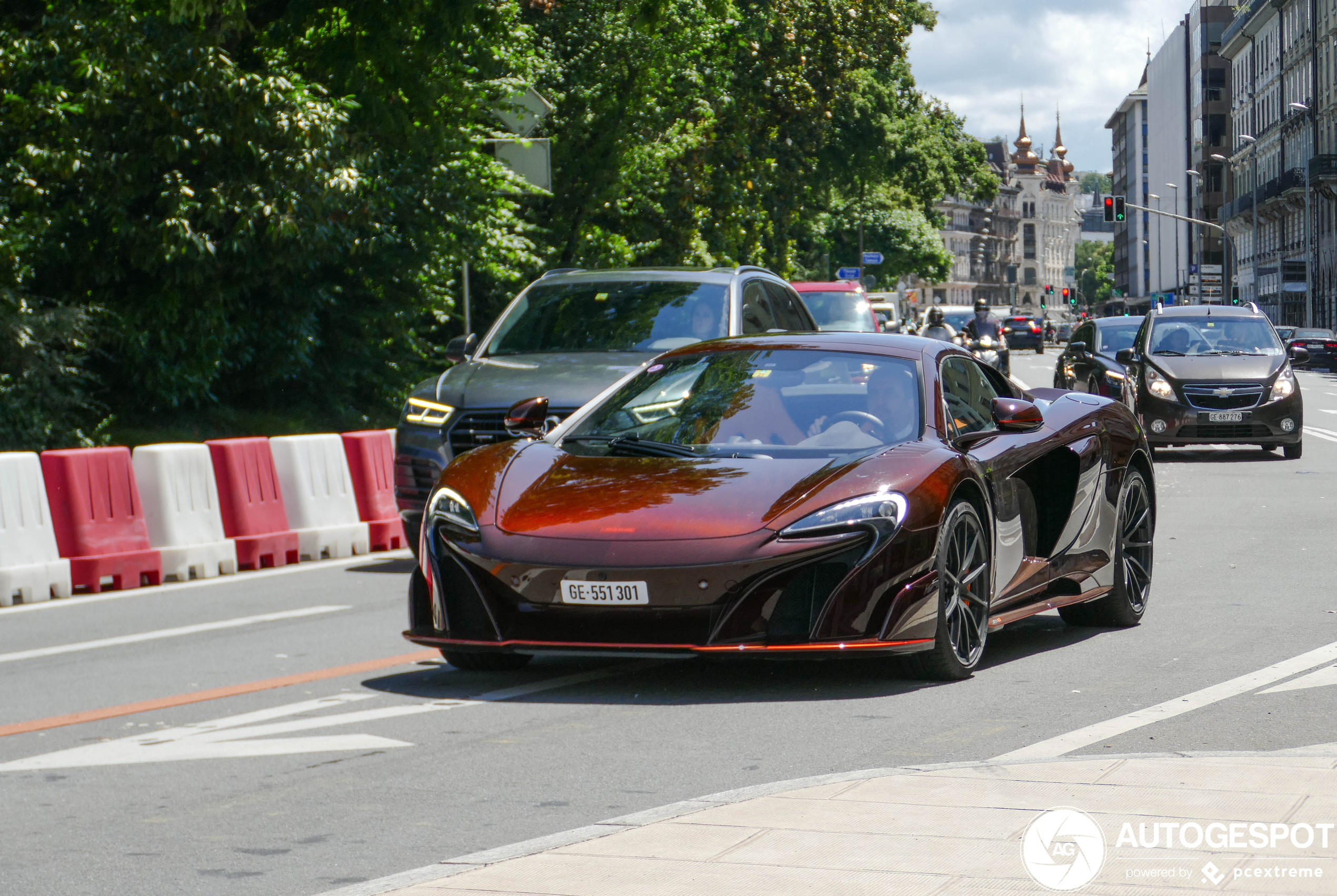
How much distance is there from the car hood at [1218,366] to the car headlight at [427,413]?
1182cm

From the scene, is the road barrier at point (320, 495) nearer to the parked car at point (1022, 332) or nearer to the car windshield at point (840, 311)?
the car windshield at point (840, 311)

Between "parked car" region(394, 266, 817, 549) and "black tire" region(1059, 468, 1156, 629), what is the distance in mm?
3074

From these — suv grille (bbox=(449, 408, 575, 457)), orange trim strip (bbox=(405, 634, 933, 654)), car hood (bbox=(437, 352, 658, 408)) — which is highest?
car hood (bbox=(437, 352, 658, 408))

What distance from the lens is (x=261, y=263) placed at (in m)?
19.2

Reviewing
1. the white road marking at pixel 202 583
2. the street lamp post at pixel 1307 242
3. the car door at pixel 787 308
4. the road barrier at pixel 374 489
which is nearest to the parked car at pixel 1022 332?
the street lamp post at pixel 1307 242

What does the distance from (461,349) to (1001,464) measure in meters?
6.03

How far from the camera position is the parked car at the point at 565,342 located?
1127cm

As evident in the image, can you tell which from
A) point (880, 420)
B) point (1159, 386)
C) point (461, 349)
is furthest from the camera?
point (1159, 386)

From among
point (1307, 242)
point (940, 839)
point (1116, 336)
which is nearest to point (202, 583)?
point (940, 839)

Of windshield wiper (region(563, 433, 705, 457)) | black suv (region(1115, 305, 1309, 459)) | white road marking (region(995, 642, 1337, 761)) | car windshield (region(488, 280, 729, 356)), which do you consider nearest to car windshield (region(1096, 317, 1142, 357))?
black suv (region(1115, 305, 1309, 459))

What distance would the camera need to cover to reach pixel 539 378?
1152cm

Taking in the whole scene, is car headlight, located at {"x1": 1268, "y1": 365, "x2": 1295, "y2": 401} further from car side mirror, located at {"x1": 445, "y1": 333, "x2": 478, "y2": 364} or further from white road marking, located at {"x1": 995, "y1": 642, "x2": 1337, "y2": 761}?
white road marking, located at {"x1": 995, "y1": 642, "x2": 1337, "y2": 761}

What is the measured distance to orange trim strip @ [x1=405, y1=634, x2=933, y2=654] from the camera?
6.62 m

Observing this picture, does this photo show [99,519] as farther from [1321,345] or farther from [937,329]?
[1321,345]
